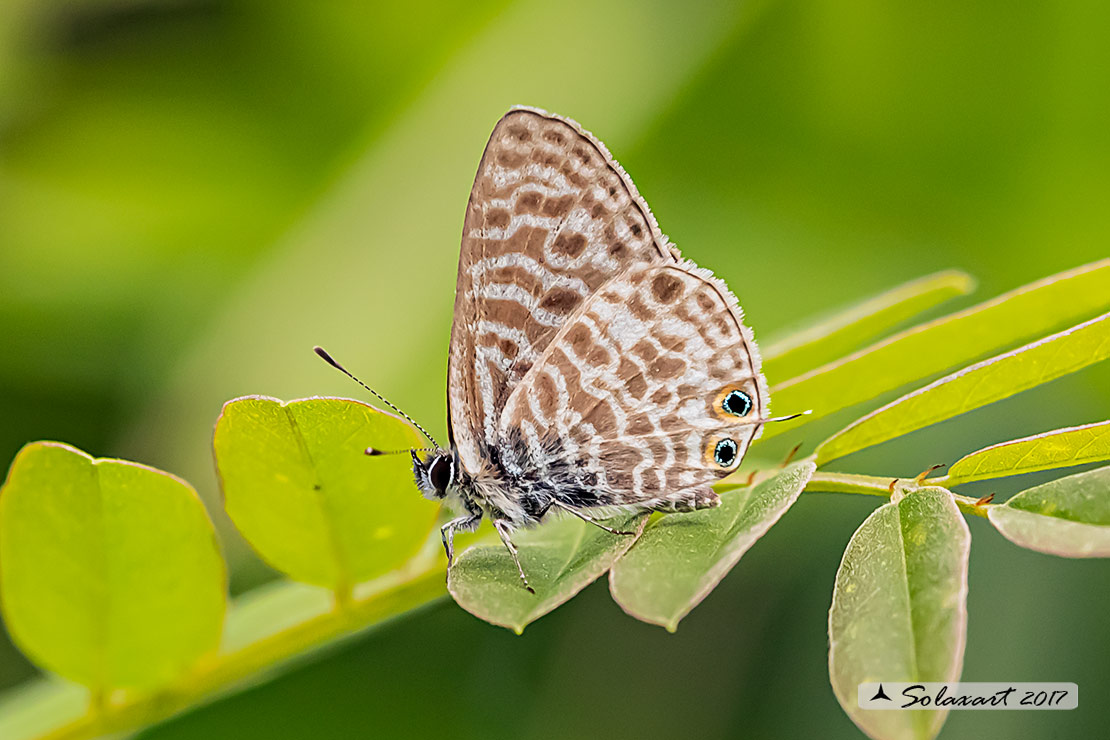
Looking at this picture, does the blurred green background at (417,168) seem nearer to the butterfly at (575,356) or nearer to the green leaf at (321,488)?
the butterfly at (575,356)

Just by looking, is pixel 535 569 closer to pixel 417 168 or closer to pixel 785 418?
pixel 785 418

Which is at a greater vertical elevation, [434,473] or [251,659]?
[434,473]

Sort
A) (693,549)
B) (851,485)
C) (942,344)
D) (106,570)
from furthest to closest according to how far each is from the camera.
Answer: (942,344), (106,570), (851,485), (693,549)

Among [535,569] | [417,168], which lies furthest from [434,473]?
[417,168]

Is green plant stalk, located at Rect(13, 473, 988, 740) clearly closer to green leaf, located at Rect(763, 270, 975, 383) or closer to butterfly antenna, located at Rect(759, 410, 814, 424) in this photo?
butterfly antenna, located at Rect(759, 410, 814, 424)

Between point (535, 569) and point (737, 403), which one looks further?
point (737, 403)

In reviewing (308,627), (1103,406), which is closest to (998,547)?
(1103,406)

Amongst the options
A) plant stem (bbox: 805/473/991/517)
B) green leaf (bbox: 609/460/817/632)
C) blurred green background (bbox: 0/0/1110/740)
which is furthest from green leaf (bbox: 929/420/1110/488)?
blurred green background (bbox: 0/0/1110/740)
